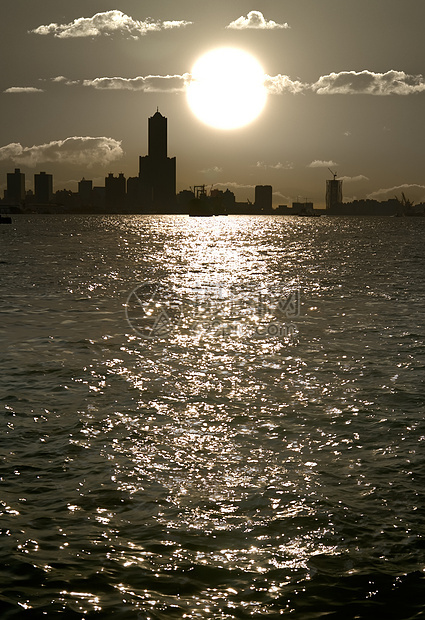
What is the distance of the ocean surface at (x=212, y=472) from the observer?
32.1 ft

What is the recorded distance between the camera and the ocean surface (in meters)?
9.80

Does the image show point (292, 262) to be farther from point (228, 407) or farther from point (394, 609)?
point (394, 609)

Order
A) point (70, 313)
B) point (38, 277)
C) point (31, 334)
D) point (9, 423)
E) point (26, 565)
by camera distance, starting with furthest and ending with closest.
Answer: point (38, 277) < point (70, 313) < point (31, 334) < point (9, 423) < point (26, 565)

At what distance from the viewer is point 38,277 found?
60.9m

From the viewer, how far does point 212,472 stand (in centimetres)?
1395

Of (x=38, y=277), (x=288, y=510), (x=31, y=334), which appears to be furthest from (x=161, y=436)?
(x=38, y=277)

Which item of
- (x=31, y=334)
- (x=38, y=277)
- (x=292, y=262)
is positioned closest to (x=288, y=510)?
(x=31, y=334)

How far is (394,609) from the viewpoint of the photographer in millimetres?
9367

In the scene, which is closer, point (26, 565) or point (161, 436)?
point (26, 565)

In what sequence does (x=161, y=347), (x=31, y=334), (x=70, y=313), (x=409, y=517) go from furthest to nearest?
(x=70, y=313)
(x=31, y=334)
(x=161, y=347)
(x=409, y=517)

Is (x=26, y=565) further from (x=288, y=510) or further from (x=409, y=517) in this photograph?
(x=409, y=517)

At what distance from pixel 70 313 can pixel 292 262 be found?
5609 cm

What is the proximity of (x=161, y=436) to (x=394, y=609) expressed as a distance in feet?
25.4

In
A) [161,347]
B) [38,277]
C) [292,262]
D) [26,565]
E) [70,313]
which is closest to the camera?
[26,565]
